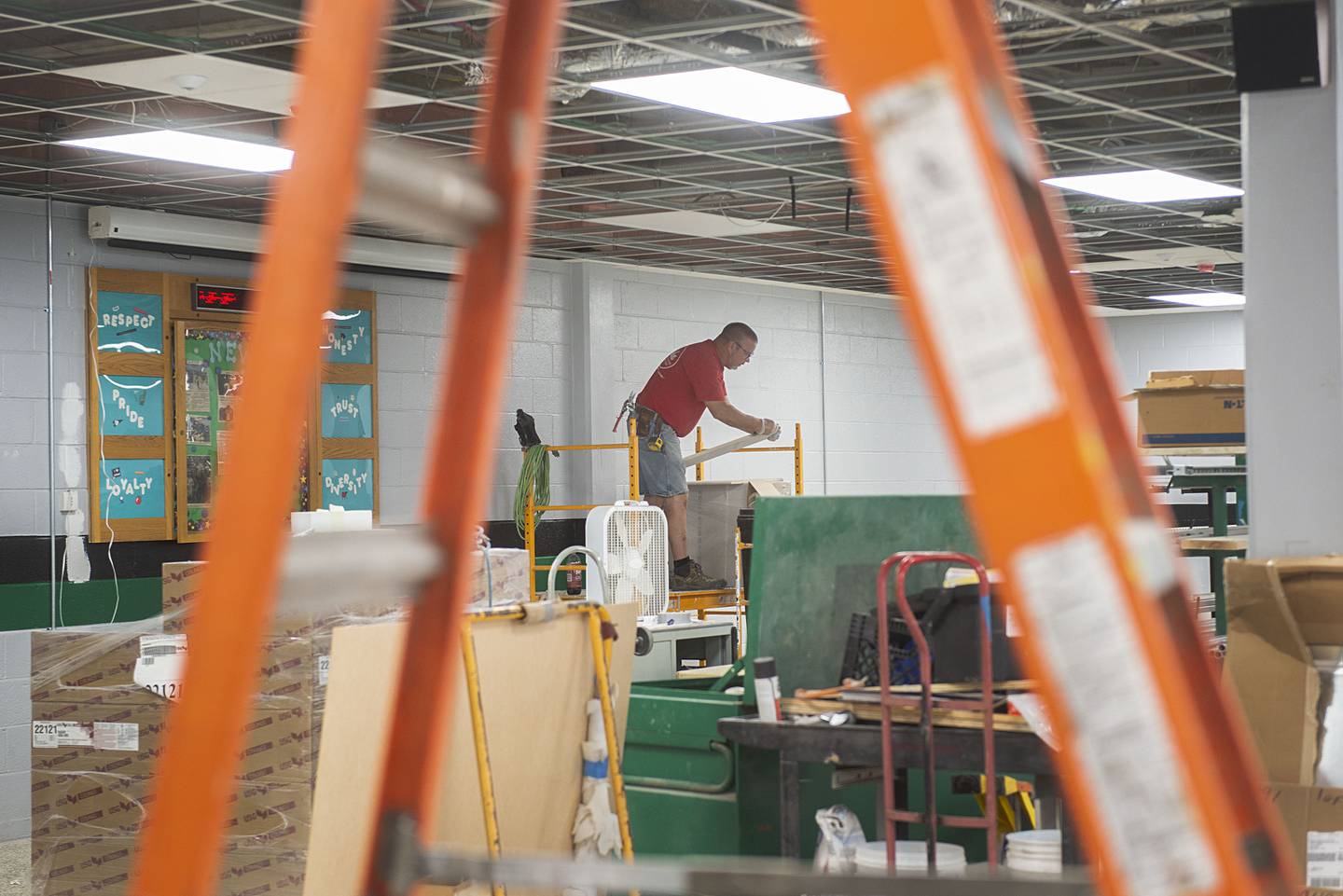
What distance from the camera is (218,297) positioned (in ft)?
29.6

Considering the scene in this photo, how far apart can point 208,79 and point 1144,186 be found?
18.3 ft

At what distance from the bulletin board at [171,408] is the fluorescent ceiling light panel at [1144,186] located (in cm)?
463

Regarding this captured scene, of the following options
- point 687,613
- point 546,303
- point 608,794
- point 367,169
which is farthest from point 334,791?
point 546,303

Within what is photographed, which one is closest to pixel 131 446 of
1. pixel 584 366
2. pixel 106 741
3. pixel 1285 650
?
pixel 584 366

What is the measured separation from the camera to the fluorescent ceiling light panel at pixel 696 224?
9836 millimetres

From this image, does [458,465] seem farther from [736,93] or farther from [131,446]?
[131,446]

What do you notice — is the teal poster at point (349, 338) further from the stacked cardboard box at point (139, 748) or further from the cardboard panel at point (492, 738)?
the cardboard panel at point (492, 738)

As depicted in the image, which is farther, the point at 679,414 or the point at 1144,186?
the point at 679,414

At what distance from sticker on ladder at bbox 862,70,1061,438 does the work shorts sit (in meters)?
8.87

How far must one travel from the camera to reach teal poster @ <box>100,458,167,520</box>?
8.43 metres

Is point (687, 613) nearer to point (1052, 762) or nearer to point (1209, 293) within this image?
point (1052, 762)

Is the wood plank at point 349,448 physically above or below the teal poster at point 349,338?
below

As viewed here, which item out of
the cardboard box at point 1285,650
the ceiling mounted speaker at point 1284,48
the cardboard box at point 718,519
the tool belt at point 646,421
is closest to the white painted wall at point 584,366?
the tool belt at point 646,421

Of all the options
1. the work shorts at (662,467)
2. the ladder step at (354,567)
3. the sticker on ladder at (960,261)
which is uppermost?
the work shorts at (662,467)
